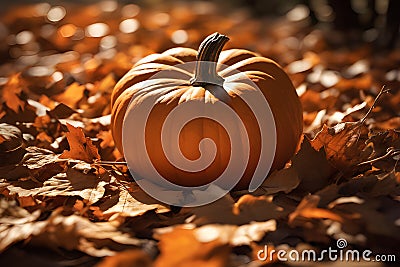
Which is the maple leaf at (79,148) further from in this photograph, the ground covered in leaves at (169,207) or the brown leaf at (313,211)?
the brown leaf at (313,211)

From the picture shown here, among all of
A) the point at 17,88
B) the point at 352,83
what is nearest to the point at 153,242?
the point at 17,88

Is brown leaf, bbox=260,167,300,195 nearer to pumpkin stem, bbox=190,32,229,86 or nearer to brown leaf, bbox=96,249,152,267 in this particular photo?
pumpkin stem, bbox=190,32,229,86

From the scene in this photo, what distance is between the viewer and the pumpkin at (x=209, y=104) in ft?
4.74

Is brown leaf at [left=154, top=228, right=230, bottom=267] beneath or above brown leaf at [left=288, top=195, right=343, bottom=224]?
above

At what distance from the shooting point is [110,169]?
5.10ft

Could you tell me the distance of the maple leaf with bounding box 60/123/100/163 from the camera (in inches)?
60.0
